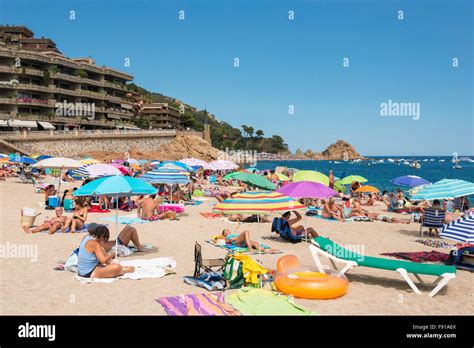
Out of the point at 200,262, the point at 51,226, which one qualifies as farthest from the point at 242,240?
the point at 51,226

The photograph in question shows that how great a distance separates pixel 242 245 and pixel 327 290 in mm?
3849

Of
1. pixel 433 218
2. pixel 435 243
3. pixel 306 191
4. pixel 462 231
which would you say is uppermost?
pixel 306 191

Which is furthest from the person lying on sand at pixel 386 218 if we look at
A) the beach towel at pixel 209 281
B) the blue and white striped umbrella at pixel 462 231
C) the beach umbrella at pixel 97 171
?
the beach towel at pixel 209 281

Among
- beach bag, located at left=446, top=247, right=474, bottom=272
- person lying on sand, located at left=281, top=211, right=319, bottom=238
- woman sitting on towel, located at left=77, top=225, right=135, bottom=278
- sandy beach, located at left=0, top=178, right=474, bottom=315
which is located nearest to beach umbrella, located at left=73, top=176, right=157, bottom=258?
woman sitting on towel, located at left=77, top=225, right=135, bottom=278

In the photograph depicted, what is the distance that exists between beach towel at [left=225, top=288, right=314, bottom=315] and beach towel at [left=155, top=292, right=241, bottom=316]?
5.6 inches

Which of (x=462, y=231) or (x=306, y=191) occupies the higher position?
(x=306, y=191)

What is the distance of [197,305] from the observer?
5734 millimetres

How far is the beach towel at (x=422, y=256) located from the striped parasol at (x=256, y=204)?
2.98m

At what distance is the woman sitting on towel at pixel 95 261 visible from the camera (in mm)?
7129

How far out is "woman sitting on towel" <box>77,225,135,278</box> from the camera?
7129mm

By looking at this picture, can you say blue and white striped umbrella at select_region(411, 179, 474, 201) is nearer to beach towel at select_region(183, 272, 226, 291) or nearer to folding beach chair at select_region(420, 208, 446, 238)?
folding beach chair at select_region(420, 208, 446, 238)

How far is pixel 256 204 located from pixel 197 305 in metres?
2.86

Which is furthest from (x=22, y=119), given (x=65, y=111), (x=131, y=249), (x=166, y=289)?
(x=166, y=289)

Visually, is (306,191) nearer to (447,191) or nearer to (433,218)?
(447,191)
